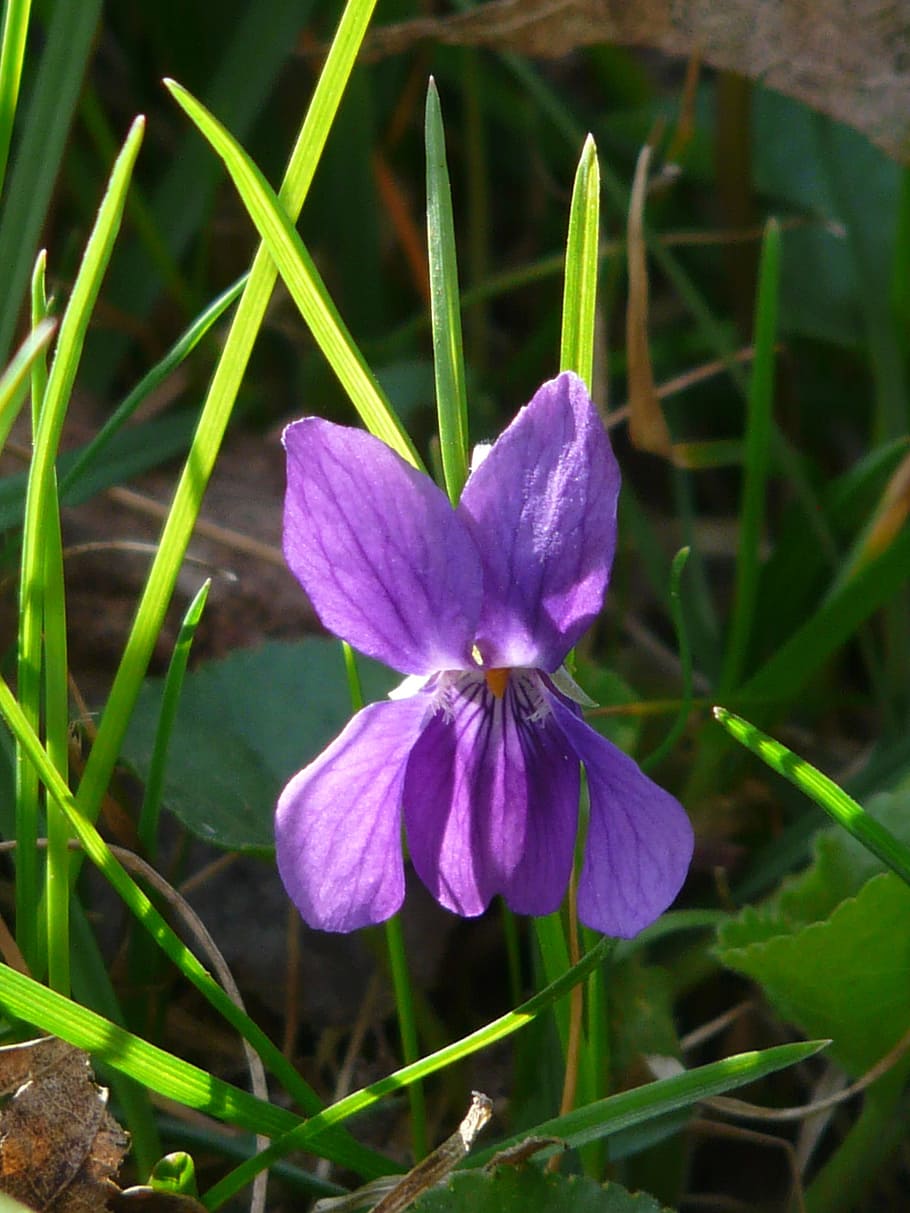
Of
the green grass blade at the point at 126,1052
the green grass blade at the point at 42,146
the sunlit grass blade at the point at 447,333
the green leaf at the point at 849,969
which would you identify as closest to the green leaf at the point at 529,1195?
the green grass blade at the point at 126,1052

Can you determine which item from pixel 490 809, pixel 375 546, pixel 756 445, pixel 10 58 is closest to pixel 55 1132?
pixel 490 809

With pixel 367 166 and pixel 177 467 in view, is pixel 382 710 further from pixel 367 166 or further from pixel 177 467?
pixel 367 166

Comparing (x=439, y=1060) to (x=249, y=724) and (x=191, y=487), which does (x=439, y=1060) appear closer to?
(x=191, y=487)

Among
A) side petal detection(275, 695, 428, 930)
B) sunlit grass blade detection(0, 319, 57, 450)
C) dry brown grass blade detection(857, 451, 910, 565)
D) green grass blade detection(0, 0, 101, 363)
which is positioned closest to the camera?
sunlit grass blade detection(0, 319, 57, 450)

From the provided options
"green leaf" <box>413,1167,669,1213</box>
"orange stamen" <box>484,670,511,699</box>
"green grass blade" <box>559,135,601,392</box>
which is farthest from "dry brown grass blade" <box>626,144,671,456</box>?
"green leaf" <box>413,1167,669,1213</box>

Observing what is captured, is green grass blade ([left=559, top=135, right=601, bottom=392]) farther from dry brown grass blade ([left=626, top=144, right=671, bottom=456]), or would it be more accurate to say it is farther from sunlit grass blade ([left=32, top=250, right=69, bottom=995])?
dry brown grass blade ([left=626, top=144, right=671, bottom=456])

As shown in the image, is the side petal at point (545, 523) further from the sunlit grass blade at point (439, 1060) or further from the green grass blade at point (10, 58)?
the green grass blade at point (10, 58)
